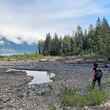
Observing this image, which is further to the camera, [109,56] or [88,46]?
[88,46]

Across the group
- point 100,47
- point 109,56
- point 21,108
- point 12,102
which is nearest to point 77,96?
point 21,108

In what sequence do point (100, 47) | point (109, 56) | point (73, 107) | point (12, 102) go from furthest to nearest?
point (100, 47)
point (109, 56)
point (12, 102)
point (73, 107)

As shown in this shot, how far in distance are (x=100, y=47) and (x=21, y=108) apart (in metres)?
142

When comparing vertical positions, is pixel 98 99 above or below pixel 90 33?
below

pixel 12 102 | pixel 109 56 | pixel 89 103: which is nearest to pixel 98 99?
pixel 89 103

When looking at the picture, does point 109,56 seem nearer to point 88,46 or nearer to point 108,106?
point 88,46

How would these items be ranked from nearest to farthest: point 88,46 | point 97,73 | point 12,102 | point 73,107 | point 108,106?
point 108,106 < point 73,107 < point 12,102 < point 97,73 < point 88,46

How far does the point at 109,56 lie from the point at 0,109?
12431 centimetres

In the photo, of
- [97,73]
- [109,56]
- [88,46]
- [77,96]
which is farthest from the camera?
[88,46]

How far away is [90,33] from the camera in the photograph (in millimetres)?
199750

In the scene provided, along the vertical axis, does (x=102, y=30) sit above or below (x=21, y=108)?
above

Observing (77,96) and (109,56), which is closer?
(77,96)

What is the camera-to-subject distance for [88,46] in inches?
7840

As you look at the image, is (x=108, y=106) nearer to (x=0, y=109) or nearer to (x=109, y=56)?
(x=0, y=109)
